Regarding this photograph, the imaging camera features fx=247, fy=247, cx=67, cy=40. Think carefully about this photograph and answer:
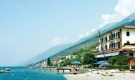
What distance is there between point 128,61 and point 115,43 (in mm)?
9393

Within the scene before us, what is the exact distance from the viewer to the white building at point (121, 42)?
58156 millimetres

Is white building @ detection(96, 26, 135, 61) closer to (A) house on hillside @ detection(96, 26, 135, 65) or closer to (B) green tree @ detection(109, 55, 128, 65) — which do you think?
(A) house on hillside @ detection(96, 26, 135, 65)

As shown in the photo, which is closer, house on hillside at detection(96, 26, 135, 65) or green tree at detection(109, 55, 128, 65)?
green tree at detection(109, 55, 128, 65)

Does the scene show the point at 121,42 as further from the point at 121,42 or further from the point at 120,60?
the point at 120,60

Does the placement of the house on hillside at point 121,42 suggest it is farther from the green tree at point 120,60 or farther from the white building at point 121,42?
the green tree at point 120,60

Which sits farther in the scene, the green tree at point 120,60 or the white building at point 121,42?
the white building at point 121,42

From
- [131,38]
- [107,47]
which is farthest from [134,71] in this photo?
[107,47]

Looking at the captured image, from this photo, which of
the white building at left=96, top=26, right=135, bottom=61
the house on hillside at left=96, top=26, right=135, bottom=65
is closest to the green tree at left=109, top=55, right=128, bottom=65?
the house on hillside at left=96, top=26, right=135, bottom=65

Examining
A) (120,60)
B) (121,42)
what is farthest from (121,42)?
(120,60)

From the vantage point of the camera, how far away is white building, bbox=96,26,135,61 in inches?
2290

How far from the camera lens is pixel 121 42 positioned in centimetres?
6094

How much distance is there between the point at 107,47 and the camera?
228 ft

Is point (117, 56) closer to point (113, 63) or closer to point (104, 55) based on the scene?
point (113, 63)

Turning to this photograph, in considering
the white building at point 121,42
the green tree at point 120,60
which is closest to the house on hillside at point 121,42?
the white building at point 121,42
